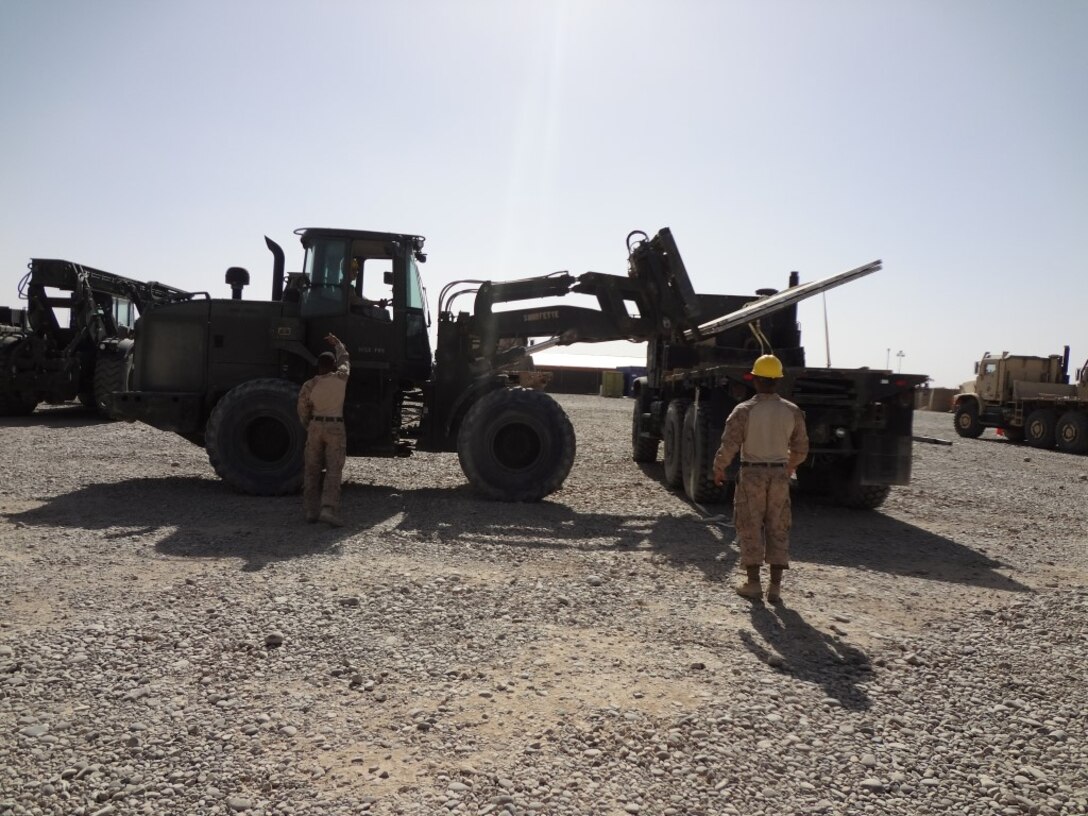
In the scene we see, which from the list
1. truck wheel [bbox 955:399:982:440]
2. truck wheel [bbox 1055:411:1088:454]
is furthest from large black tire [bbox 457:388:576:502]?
truck wheel [bbox 955:399:982:440]

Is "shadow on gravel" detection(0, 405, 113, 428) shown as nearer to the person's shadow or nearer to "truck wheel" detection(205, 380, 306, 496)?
"truck wheel" detection(205, 380, 306, 496)

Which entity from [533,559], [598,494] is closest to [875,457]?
[598,494]

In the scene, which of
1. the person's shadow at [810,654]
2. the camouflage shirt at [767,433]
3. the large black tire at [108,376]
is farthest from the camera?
the large black tire at [108,376]

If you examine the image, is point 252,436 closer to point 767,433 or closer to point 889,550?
point 767,433

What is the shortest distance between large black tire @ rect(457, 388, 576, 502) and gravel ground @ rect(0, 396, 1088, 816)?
113 cm

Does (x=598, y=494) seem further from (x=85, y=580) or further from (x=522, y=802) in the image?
(x=522, y=802)

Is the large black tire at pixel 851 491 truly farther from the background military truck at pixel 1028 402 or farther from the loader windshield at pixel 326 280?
the background military truck at pixel 1028 402

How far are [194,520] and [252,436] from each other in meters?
1.71

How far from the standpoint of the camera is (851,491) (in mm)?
10273

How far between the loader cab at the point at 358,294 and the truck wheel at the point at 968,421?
20.7 meters

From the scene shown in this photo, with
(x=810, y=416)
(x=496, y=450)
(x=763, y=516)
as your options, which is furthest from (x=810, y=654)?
(x=496, y=450)

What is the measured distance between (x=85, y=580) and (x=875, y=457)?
24.6 ft

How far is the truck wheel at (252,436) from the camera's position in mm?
9492

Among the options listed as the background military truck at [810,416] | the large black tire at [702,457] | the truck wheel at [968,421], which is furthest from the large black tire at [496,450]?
the truck wheel at [968,421]
